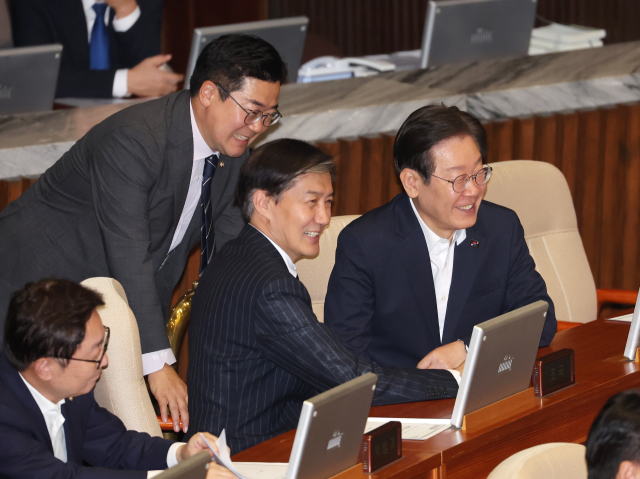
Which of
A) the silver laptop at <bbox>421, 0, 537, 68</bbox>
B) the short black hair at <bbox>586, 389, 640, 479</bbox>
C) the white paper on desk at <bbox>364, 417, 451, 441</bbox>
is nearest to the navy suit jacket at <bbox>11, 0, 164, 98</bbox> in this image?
the silver laptop at <bbox>421, 0, 537, 68</bbox>

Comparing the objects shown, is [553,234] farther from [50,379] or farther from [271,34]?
[50,379]

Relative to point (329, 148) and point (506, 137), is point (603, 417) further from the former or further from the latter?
point (506, 137)

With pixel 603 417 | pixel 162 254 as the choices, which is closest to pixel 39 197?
pixel 162 254

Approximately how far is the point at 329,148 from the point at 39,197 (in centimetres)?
109

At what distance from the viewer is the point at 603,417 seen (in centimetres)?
147

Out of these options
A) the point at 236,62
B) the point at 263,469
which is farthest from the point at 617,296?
the point at 263,469

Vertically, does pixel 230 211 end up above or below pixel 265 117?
below

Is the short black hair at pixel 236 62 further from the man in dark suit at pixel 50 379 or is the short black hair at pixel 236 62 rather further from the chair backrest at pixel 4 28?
the chair backrest at pixel 4 28

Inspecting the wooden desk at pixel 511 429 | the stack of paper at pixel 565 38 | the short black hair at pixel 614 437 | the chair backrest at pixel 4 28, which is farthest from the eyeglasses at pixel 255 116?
the stack of paper at pixel 565 38

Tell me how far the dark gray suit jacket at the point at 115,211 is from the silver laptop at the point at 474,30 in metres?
1.53

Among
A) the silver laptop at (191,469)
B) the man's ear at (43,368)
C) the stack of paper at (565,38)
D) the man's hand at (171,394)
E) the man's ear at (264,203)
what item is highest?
the man's ear at (264,203)

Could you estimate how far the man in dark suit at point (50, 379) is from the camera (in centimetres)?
179

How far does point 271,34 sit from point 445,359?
1595 mm

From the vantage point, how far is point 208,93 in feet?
8.09
